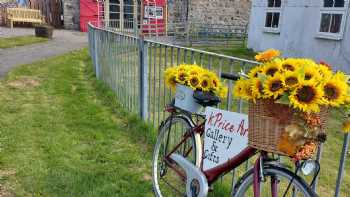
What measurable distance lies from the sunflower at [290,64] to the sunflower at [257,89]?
0.44 feet

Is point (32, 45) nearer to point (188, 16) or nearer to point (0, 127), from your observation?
point (0, 127)

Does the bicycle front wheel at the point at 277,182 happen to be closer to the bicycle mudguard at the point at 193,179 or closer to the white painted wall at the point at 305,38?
the bicycle mudguard at the point at 193,179

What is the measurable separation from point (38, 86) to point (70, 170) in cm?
392

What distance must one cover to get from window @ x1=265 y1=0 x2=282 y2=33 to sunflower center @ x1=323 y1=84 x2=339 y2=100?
12.2 meters

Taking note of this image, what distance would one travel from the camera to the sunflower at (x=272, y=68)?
173cm

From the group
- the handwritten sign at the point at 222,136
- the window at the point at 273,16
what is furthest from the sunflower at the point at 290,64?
the window at the point at 273,16

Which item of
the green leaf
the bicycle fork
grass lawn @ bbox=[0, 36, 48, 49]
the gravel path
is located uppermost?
the green leaf

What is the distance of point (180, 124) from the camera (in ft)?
10.2

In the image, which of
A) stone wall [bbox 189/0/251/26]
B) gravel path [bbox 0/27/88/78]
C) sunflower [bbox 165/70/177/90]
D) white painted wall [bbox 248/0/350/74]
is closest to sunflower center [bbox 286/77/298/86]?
sunflower [bbox 165/70/177/90]

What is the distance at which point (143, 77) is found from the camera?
15.8 ft

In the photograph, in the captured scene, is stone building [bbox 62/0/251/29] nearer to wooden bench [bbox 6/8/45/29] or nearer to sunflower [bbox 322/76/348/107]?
wooden bench [bbox 6/8/45/29]

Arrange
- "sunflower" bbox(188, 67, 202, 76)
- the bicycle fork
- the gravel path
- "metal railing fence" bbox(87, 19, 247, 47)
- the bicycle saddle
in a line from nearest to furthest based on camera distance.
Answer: the bicycle fork
the bicycle saddle
"sunflower" bbox(188, 67, 202, 76)
the gravel path
"metal railing fence" bbox(87, 19, 247, 47)

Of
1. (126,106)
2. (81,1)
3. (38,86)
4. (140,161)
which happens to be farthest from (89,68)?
(81,1)

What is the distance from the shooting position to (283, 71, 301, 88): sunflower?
1.61m
